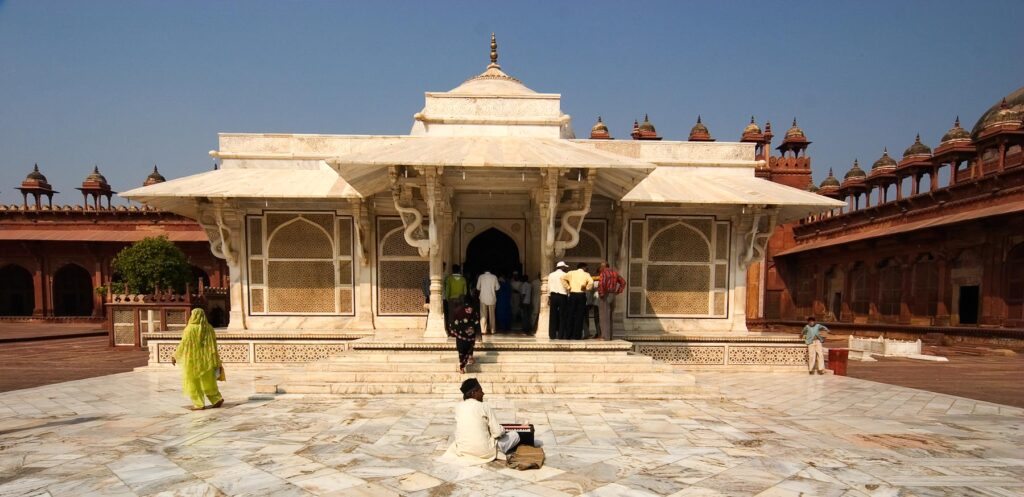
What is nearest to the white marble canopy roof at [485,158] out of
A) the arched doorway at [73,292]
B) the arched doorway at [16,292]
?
the arched doorway at [73,292]

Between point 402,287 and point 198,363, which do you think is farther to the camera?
point 402,287

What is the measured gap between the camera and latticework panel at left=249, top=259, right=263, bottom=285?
10922 millimetres

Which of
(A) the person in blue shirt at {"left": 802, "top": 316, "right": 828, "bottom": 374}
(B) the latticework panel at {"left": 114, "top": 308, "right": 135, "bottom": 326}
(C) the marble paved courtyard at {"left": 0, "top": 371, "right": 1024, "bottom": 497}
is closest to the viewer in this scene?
(C) the marble paved courtyard at {"left": 0, "top": 371, "right": 1024, "bottom": 497}

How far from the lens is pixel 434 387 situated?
730 cm

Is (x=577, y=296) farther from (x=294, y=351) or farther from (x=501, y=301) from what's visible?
(x=294, y=351)

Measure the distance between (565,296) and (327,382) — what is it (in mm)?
4126

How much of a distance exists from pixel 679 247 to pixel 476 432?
8248 mm

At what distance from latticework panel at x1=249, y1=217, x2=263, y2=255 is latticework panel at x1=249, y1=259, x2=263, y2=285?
0.20 m

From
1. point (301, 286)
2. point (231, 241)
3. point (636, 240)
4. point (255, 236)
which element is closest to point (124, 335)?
point (231, 241)

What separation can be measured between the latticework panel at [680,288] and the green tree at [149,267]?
18126mm

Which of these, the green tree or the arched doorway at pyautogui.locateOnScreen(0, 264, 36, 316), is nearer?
the green tree

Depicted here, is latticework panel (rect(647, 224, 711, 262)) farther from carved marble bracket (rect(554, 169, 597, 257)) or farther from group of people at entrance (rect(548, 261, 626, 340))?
carved marble bracket (rect(554, 169, 597, 257))

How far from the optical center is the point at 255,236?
1091cm

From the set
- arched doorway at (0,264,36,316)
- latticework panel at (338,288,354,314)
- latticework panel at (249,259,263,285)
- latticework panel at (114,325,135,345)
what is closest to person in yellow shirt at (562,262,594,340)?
latticework panel at (338,288,354,314)
